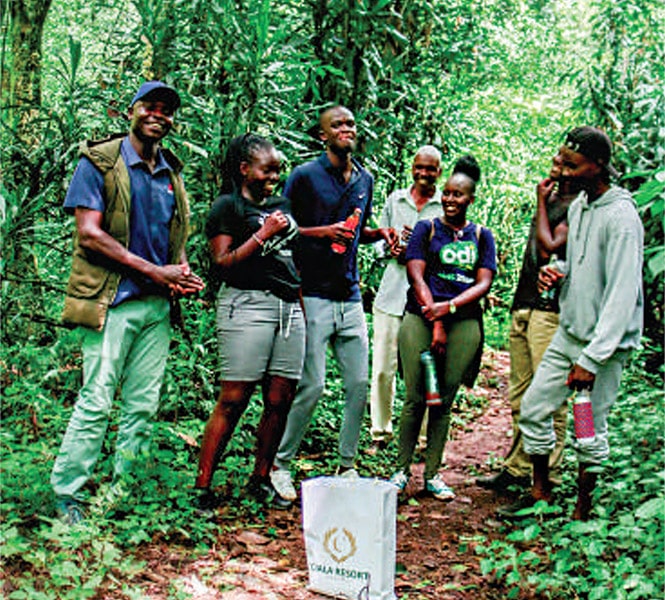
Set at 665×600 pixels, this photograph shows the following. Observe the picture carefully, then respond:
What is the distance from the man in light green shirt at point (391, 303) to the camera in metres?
5.92

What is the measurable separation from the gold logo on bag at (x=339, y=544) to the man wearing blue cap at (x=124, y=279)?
3.35 ft

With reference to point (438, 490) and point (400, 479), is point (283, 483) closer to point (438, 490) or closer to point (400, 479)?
point (400, 479)

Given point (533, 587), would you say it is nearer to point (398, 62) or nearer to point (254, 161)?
point (254, 161)

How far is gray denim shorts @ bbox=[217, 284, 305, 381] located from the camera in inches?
167

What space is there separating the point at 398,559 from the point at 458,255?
1.85 meters

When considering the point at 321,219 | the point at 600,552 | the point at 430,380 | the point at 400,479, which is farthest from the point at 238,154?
the point at 600,552

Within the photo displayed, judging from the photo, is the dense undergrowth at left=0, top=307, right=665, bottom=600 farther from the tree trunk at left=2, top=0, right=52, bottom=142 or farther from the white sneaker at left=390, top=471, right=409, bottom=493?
the tree trunk at left=2, top=0, right=52, bottom=142

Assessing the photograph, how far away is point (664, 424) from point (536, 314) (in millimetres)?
1367

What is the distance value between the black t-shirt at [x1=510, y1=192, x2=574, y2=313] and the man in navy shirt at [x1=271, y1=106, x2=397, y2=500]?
109cm

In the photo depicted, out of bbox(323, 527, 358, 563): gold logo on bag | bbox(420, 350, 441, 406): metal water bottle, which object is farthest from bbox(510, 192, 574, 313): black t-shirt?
bbox(323, 527, 358, 563): gold logo on bag

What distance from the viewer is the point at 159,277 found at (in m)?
3.94

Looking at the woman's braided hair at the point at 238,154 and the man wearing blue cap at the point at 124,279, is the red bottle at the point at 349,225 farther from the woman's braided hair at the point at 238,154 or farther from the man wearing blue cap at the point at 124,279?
the man wearing blue cap at the point at 124,279

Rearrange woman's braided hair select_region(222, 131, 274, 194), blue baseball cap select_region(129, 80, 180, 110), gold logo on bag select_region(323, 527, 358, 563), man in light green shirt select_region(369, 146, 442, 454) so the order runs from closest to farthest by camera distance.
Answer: gold logo on bag select_region(323, 527, 358, 563)
blue baseball cap select_region(129, 80, 180, 110)
woman's braided hair select_region(222, 131, 274, 194)
man in light green shirt select_region(369, 146, 442, 454)

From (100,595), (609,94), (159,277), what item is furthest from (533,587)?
(609,94)
